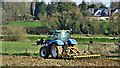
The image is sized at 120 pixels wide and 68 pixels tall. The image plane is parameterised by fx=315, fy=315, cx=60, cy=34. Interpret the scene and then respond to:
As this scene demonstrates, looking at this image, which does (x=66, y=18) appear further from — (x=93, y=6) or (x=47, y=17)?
(x=93, y=6)

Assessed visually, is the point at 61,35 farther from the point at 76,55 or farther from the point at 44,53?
the point at 76,55

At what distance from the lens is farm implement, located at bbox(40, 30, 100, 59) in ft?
39.9

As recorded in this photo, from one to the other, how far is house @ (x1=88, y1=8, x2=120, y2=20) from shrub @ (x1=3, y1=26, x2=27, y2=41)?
8327 mm

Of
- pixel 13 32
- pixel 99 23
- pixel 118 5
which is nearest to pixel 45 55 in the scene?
pixel 13 32

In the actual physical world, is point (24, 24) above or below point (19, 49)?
above

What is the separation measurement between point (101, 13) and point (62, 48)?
61.8 feet

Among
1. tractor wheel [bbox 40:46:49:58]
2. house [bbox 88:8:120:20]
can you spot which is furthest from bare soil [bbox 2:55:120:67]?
house [bbox 88:8:120:20]

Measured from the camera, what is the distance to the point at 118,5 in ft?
98.6

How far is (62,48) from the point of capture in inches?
487

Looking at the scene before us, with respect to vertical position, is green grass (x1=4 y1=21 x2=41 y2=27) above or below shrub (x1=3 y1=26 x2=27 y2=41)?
above

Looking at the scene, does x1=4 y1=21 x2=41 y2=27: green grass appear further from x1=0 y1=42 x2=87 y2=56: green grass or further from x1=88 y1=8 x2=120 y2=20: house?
x1=88 y1=8 x2=120 y2=20: house

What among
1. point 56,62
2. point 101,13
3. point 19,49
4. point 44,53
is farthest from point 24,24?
point 56,62

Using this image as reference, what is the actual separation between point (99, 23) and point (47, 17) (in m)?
4.33

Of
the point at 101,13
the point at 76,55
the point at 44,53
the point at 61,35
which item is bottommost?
the point at 44,53
